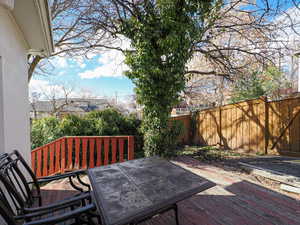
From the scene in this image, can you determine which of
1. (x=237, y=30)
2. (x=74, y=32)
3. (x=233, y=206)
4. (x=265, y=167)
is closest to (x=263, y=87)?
(x=237, y=30)

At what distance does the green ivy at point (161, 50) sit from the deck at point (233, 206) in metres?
1.91

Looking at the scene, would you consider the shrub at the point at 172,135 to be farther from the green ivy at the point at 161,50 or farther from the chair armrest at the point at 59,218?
the chair armrest at the point at 59,218

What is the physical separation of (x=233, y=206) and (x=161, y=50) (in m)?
3.39

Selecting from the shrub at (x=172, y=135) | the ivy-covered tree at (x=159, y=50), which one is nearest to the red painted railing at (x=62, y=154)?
the ivy-covered tree at (x=159, y=50)

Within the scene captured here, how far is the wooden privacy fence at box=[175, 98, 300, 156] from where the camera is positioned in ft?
15.0

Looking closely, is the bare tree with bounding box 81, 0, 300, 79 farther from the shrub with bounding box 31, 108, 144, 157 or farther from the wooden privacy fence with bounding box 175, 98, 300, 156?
the shrub with bounding box 31, 108, 144, 157

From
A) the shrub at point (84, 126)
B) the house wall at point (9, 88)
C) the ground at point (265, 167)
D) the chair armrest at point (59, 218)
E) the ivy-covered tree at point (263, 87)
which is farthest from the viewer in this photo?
the ivy-covered tree at point (263, 87)

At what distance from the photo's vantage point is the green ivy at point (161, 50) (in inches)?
143

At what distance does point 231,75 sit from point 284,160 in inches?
142

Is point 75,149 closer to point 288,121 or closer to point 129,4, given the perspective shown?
point 129,4

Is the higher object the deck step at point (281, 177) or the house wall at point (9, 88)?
the house wall at point (9, 88)

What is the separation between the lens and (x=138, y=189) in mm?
1460

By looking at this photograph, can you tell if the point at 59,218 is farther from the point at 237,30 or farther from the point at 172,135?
the point at 237,30

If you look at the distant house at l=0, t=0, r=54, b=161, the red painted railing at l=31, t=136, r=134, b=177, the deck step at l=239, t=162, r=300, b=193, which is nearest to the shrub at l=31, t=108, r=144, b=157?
the red painted railing at l=31, t=136, r=134, b=177
